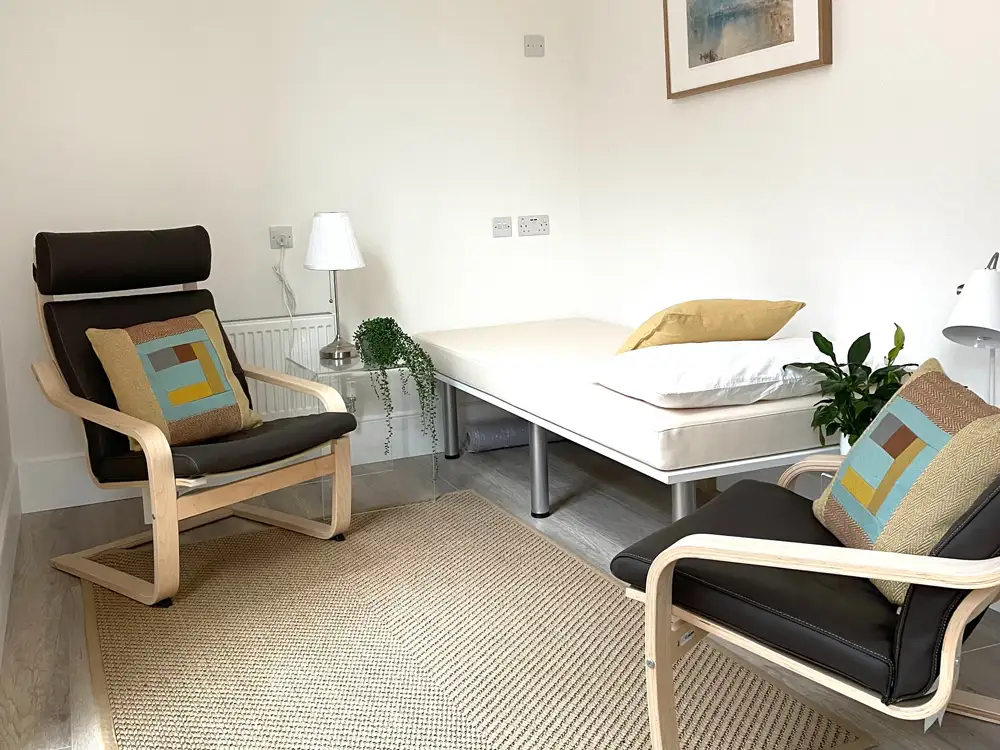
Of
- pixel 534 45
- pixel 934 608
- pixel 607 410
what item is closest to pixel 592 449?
pixel 607 410

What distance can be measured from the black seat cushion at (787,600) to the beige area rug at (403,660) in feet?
1.32

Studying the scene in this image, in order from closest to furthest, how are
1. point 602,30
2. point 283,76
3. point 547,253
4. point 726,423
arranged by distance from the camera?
point 726,423
point 283,76
point 602,30
point 547,253

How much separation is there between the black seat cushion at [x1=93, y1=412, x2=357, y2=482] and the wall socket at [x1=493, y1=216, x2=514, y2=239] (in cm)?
148

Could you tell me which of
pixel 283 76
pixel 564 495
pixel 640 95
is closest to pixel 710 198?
pixel 640 95

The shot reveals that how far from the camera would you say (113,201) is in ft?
11.8

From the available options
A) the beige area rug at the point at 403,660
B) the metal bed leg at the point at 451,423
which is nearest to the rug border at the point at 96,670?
the beige area rug at the point at 403,660

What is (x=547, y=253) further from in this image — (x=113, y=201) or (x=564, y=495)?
(x=113, y=201)

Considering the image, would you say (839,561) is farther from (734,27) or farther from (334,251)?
(334,251)

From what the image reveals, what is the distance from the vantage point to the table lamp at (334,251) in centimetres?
358

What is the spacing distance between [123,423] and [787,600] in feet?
6.16

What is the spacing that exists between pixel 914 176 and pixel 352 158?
224 cm

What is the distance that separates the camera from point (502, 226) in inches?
168

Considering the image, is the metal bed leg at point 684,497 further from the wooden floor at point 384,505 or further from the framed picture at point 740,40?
the framed picture at point 740,40

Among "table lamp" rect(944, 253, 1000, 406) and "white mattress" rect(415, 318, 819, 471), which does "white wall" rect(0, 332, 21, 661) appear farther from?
"table lamp" rect(944, 253, 1000, 406)
